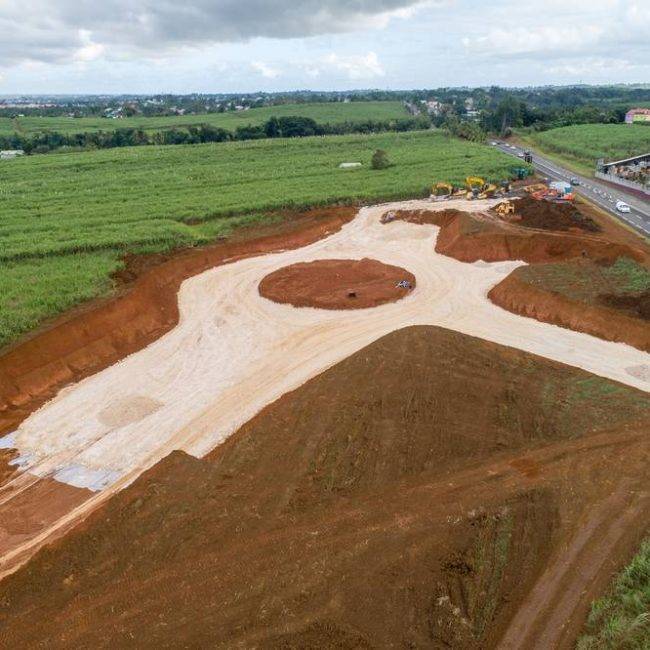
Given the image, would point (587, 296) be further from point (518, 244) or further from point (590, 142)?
point (590, 142)

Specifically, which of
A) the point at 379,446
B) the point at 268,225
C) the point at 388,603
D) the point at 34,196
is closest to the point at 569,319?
the point at 379,446

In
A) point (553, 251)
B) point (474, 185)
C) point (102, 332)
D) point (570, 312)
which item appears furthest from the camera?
point (474, 185)

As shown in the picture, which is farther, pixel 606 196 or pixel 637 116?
pixel 637 116

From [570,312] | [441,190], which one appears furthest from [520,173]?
[570,312]

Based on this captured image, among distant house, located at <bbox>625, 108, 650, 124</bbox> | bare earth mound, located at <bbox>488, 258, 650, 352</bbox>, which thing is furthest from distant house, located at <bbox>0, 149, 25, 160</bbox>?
distant house, located at <bbox>625, 108, 650, 124</bbox>

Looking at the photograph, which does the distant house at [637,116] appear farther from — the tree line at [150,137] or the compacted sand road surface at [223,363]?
the compacted sand road surface at [223,363]

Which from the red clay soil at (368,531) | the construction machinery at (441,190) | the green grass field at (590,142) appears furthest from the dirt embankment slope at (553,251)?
the green grass field at (590,142)

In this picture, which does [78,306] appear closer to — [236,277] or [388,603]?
[236,277]
